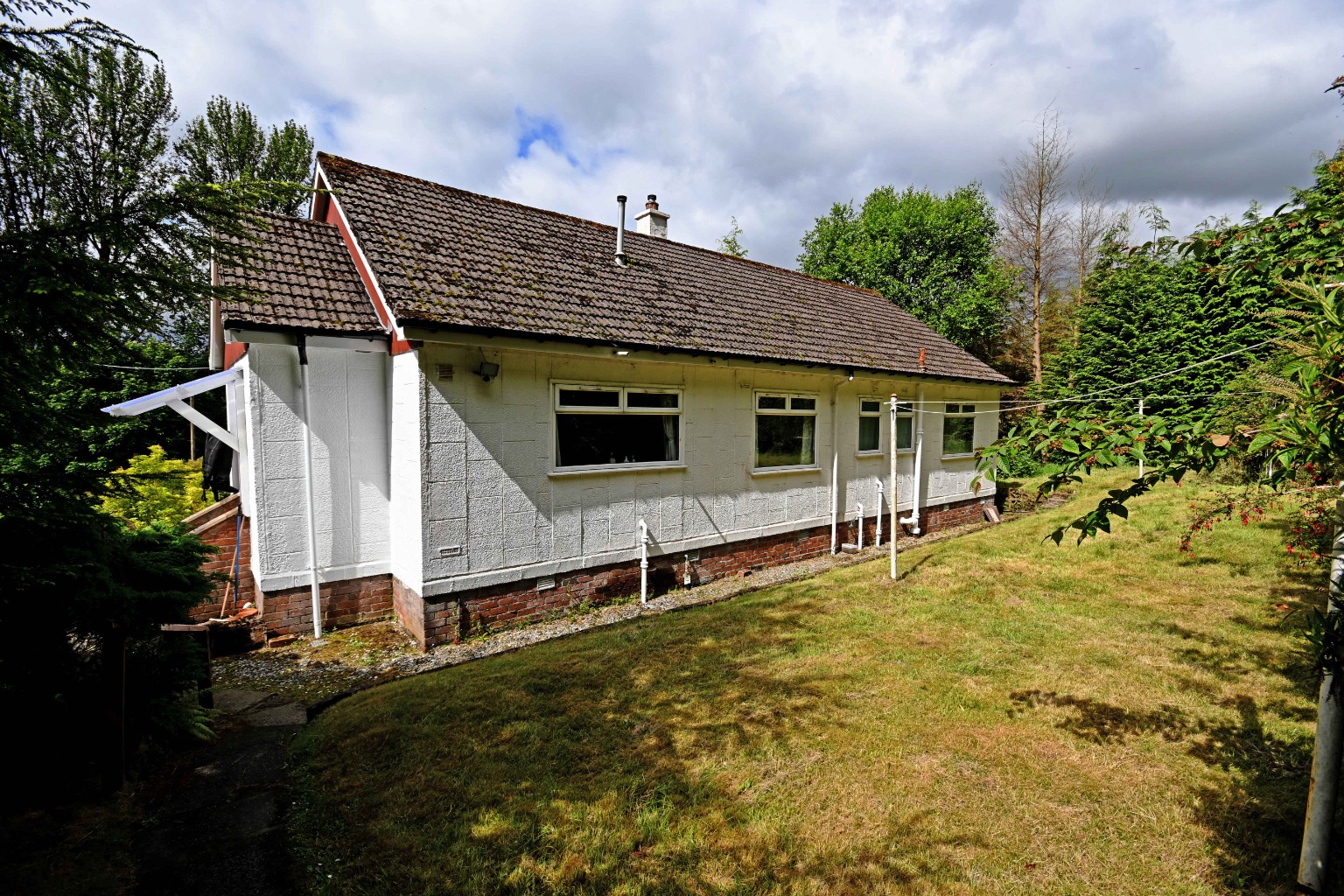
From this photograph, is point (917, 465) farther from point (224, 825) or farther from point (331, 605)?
point (224, 825)

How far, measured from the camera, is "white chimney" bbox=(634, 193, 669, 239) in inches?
529

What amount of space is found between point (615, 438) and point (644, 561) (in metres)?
1.81

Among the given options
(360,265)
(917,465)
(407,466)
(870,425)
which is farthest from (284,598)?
(917,465)

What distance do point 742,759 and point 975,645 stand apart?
375 cm

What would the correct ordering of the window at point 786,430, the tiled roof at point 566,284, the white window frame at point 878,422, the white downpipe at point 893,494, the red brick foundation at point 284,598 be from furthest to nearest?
the white window frame at point 878,422, the window at point 786,430, the white downpipe at point 893,494, the tiled roof at point 566,284, the red brick foundation at point 284,598

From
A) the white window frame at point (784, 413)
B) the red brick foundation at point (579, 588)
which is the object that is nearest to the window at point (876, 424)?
the white window frame at point (784, 413)

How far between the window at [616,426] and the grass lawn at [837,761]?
239 centimetres

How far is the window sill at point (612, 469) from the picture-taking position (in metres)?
8.06

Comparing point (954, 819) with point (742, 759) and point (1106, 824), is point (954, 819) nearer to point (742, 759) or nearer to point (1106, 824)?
point (1106, 824)

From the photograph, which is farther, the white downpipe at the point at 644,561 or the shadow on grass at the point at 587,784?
the white downpipe at the point at 644,561

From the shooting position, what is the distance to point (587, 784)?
4254mm

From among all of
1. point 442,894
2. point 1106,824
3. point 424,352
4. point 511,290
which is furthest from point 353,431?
point 1106,824

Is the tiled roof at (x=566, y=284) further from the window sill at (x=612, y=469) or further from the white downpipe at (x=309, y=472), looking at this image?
the window sill at (x=612, y=469)

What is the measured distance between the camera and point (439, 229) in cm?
887
